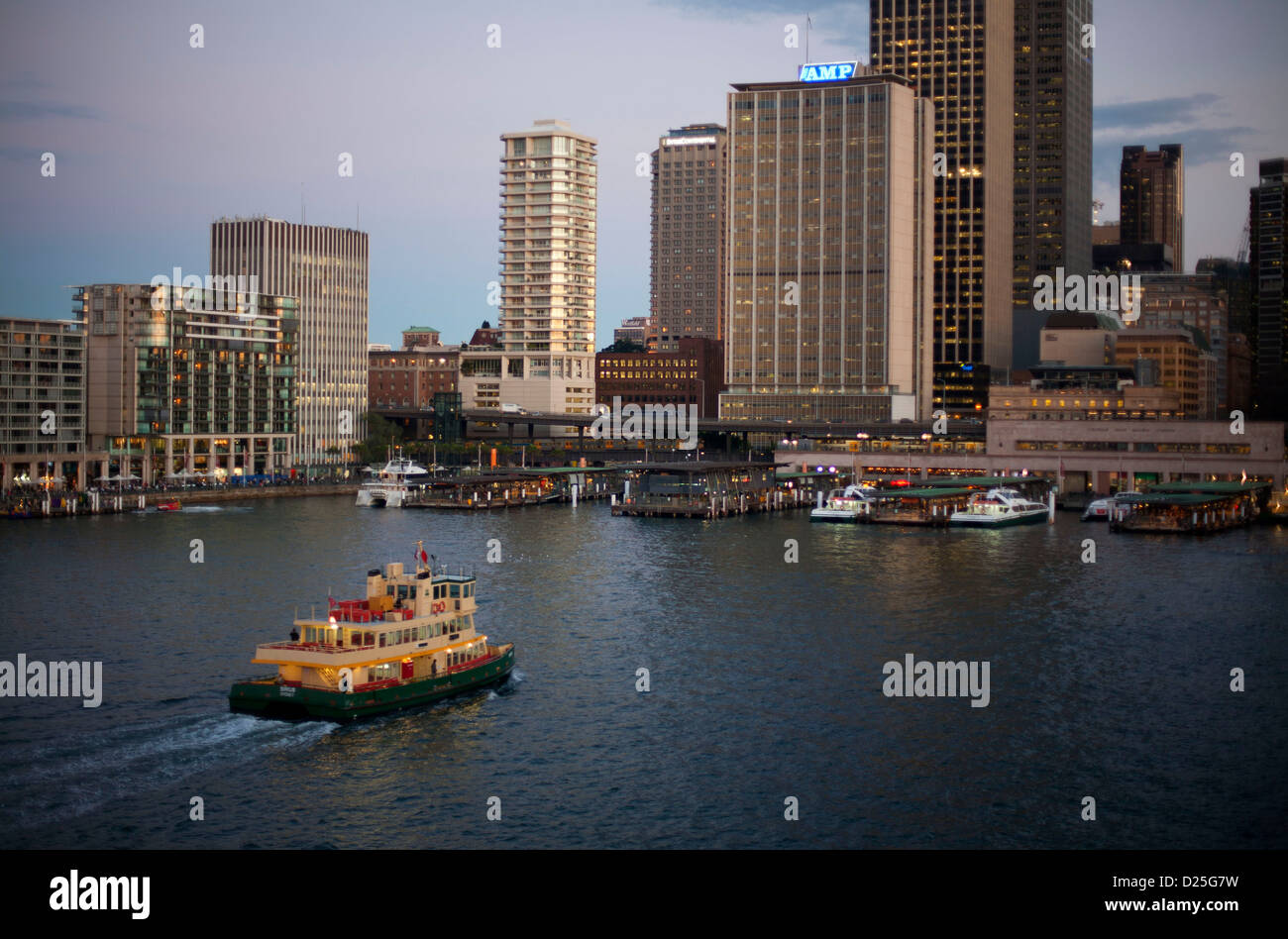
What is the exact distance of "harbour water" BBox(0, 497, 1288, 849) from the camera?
110 feet

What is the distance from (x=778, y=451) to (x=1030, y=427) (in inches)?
1321

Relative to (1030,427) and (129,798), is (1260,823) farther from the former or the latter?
(1030,427)

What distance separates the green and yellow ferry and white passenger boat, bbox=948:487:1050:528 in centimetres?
7295

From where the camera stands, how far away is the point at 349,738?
4066 cm

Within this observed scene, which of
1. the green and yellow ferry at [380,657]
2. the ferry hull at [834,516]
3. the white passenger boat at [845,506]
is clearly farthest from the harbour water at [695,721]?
the white passenger boat at [845,506]

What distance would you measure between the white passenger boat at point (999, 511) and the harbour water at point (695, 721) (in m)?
31.4

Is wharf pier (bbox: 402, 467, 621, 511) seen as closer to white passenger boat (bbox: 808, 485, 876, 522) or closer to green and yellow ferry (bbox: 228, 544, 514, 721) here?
white passenger boat (bbox: 808, 485, 876, 522)

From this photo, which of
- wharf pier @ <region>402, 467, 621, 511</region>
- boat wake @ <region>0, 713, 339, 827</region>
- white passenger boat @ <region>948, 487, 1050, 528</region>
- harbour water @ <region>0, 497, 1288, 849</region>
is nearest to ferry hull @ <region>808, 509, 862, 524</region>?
white passenger boat @ <region>948, 487, 1050, 528</region>

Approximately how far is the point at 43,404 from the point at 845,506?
282 feet

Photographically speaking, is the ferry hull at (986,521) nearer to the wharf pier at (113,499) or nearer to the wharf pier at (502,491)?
the wharf pier at (502,491)

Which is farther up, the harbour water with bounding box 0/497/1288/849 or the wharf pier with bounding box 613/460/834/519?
the wharf pier with bounding box 613/460/834/519

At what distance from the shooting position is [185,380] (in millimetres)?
157250

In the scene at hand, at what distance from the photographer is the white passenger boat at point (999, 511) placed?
114 m

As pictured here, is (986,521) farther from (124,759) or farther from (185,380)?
(185,380)
